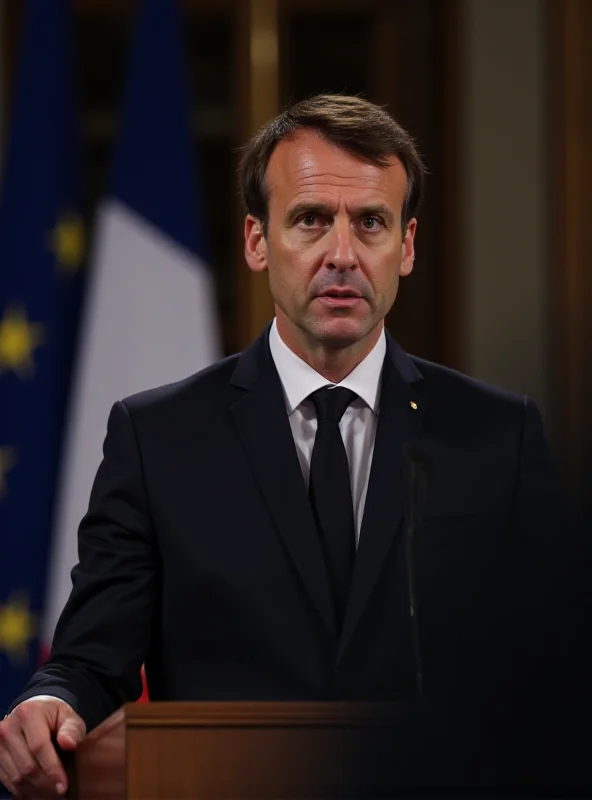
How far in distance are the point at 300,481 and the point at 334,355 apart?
0.67 feet

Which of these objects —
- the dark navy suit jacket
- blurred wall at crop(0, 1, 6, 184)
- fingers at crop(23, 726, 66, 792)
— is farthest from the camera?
blurred wall at crop(0, 1, 6, 184)

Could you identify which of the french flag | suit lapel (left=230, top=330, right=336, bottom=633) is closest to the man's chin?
suit lapel (left=230, top=330, right=336, bottom=633)

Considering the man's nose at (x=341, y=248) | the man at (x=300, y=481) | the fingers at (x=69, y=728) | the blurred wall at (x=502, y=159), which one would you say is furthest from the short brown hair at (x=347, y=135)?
the blurred wall at (x=502, y=159)

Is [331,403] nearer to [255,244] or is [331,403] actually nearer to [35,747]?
[255,244]

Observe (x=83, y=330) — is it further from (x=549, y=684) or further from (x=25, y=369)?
(x=549, y=684)

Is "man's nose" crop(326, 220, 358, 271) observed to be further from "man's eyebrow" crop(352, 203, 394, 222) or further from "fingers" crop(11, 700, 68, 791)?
"fingers" crop(11, 700, 68, 791)

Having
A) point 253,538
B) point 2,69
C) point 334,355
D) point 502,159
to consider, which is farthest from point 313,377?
point 2,69

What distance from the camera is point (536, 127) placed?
14.2ft

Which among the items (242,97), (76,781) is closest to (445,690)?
(76,781)

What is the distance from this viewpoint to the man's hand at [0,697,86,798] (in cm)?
146

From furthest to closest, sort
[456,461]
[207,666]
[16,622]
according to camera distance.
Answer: [16,622] → [456,461] → [207,666]

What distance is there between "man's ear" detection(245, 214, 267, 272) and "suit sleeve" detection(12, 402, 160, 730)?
0.35 metres

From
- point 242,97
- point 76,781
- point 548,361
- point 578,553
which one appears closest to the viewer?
point 578,553

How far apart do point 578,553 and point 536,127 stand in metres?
4.12
